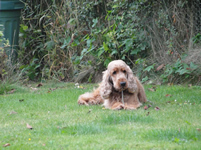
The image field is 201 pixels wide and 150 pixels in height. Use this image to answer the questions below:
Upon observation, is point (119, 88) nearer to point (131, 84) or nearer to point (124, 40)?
point (131, 84)

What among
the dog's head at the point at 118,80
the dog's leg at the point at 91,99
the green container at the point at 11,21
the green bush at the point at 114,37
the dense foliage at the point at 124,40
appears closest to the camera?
the dog's head at the point at 118,80

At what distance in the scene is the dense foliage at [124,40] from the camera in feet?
28.6

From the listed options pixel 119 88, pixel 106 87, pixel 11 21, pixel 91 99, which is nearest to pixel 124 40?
pixel 91 99

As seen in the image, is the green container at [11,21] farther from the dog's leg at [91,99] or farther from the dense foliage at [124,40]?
the dog's leg at [91,99]


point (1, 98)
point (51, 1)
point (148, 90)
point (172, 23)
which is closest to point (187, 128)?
point (148, 90)

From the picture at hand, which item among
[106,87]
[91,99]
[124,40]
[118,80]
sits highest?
[124,40]

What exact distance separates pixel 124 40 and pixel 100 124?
4.80m

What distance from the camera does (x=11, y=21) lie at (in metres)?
10.7

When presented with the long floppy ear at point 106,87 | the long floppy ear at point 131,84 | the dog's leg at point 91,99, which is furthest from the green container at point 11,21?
the long floppy ear at point 131,84

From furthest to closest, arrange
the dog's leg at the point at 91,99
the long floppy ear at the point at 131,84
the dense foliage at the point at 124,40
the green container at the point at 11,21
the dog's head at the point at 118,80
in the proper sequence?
the green container at the point at 11,21, the dense foliage at the point at 124,40, the dog's leg at the point at 91,99, the long floppy ear at the point at 131,84, the dog's head at the point at 118,80

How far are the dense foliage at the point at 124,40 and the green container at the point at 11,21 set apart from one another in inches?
16.9

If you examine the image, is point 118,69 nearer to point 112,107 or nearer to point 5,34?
point 112,107

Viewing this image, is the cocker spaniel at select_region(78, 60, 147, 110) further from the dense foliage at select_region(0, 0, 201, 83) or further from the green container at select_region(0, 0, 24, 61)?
the green container at select_region(0, 0, 24, 61)

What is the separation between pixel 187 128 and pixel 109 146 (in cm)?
107
